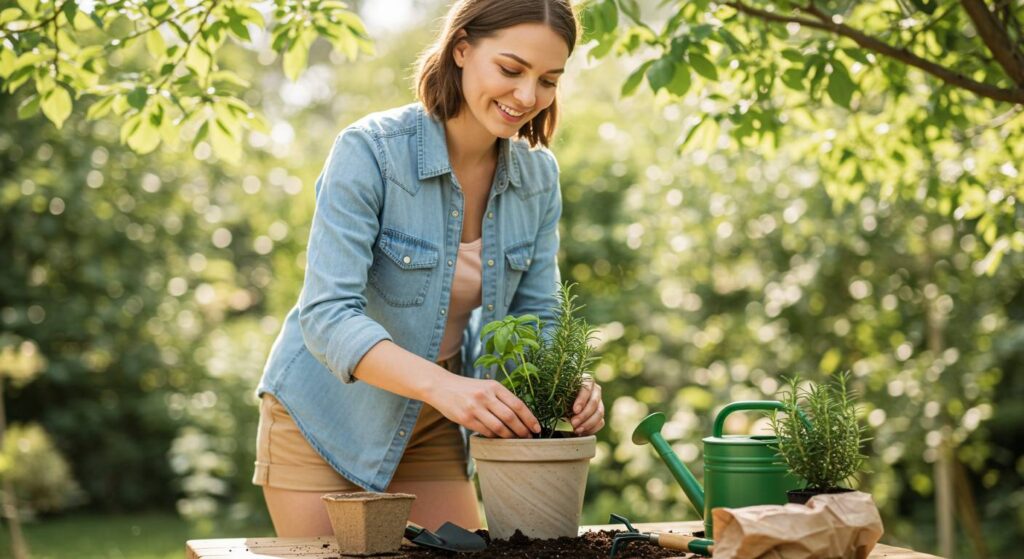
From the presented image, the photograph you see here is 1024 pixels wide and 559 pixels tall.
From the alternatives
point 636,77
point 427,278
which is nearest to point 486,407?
point 427,278

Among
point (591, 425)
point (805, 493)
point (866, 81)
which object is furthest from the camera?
point (866, 81)

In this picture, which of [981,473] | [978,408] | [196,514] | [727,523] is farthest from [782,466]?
[196,514]

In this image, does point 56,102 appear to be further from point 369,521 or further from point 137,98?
point 369,521

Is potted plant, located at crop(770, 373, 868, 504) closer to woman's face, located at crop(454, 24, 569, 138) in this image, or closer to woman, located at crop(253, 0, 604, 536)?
woman, located at crop(253, 0, 604, 536)

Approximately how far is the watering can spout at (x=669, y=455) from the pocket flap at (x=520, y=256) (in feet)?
1.71

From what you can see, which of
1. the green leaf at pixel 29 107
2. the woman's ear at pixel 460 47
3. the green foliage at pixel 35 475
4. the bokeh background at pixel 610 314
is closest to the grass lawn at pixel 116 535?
the bokeh background at pixel 610 314

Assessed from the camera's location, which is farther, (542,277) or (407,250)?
(542,277)

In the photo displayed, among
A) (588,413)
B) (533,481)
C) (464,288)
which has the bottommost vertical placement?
(533,481)

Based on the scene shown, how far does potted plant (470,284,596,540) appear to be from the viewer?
6.22ft

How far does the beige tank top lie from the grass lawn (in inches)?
206

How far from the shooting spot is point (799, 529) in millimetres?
1527

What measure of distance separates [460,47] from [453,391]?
715mm

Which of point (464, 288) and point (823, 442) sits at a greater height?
point (464, 288)

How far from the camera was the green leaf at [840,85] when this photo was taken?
8.73 feet
